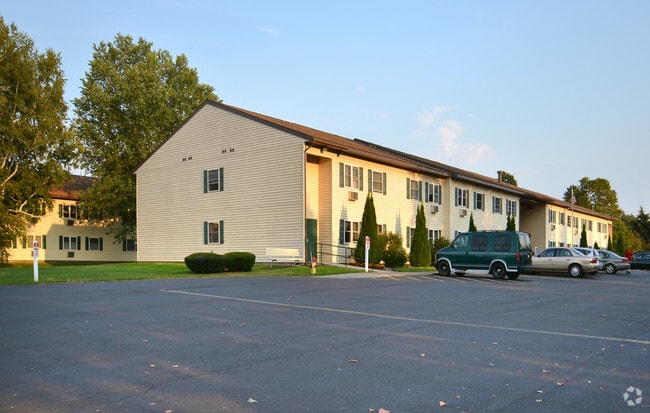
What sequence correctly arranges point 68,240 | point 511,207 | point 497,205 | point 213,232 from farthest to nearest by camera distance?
point 68,240 → point 511,207 → point 497,205 → point 213,232

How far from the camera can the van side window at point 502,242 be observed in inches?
Result: 993

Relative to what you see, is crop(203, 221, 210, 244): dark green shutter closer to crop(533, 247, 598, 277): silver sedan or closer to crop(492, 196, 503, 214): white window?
crop(533, 247, 598, 277): silver sedan

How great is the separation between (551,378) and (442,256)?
2061 centimetres

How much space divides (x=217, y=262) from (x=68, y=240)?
106 ft

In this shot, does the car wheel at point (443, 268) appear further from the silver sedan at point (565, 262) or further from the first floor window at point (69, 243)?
the first floor window at point (69, 243)

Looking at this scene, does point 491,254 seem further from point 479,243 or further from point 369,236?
point 369,236

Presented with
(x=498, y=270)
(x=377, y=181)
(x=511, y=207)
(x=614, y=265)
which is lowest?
(x=614, y=265)

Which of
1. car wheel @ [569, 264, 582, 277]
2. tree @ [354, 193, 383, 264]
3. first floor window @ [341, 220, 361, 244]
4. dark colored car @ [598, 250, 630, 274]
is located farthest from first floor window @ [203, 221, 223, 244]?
dark colored car @ [598, 250, 630, 274]

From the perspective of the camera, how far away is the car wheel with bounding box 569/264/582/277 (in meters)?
29.5

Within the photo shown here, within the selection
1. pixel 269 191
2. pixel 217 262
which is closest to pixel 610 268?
pixel 269 191

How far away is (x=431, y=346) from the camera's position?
27.4 feet

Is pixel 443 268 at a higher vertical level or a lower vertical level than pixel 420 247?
lower

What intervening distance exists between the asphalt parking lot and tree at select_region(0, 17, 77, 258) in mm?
29332

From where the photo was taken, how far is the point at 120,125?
47438 millimetres
